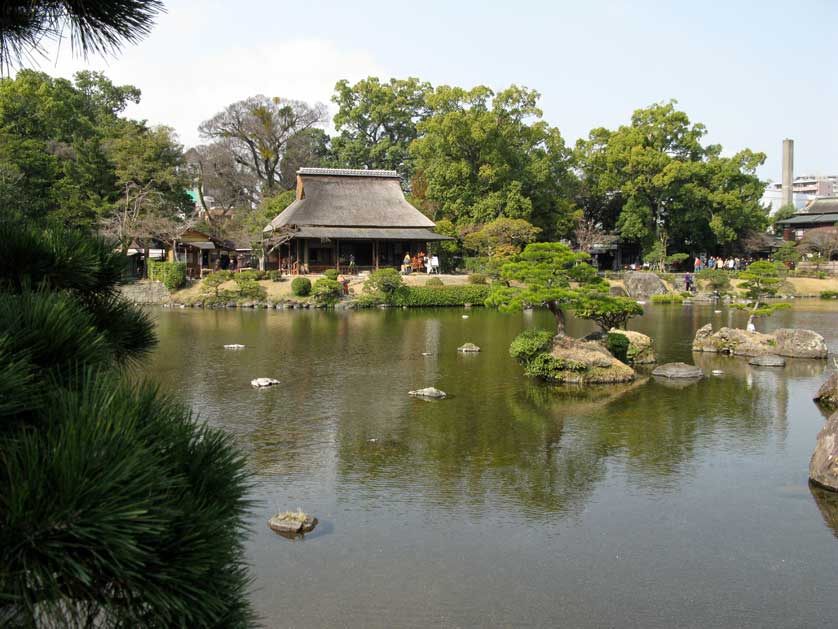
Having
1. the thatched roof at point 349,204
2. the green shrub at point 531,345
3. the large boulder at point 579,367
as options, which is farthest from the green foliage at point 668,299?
the green shrub at point 531,345

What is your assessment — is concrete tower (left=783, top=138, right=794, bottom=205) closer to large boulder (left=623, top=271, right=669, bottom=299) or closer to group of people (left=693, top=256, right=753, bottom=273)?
group of people (left=693, top=256, right=753, bottom=273)

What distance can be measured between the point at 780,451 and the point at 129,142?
3449cm

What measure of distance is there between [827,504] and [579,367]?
7023 mm

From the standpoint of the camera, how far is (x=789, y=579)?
6.37 metres

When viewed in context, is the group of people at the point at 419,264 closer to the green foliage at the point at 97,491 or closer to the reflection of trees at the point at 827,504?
the reflection of trees at the point at 827,504

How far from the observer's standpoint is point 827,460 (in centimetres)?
866

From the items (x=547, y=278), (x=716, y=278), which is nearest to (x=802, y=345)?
(x=547, y=278)

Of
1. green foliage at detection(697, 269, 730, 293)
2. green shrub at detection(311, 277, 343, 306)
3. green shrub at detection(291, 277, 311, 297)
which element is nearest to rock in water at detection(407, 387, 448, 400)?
green shrub at detection(311, 277, 343, 306)

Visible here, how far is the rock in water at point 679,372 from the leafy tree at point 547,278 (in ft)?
7.29

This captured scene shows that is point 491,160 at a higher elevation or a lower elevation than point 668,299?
higher

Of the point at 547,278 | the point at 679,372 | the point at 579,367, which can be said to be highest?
the point at 547,278

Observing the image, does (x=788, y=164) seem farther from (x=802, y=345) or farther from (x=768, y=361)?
(x=768, y=361)

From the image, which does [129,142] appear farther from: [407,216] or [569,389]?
[569,389]

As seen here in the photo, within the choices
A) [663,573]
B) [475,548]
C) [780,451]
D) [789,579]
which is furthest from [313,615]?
[780,451]
